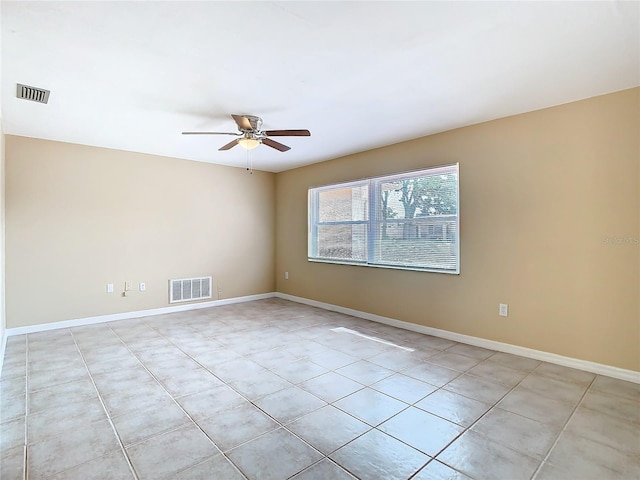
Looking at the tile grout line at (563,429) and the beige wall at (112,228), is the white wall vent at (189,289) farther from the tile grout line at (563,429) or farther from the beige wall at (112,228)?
the tile grout line at (563,429)

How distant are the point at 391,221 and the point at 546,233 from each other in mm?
Answer: 1835

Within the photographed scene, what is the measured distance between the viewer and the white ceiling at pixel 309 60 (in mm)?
1857

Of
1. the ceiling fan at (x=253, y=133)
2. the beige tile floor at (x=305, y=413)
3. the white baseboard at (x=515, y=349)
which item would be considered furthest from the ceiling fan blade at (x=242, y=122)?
the white baseboard at (x=515, y=349)

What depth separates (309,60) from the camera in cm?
235

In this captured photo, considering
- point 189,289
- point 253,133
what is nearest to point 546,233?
point 253,133

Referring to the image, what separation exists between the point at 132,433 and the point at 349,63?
9.37ft

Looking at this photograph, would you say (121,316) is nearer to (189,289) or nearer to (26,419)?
(189,289)

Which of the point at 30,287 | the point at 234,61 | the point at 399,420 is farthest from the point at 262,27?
the point at 30,287

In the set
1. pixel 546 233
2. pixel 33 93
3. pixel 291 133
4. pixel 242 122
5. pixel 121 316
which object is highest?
pixel 33 93

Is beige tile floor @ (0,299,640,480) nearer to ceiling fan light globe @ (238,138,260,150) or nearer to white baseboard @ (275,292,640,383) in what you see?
white baseboard @ (275,292,640,383)

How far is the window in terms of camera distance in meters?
3.98

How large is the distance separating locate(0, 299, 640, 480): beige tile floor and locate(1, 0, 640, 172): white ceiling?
2.46 m

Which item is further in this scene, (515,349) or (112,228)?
(112,228)

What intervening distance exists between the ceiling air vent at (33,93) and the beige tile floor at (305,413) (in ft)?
7.99
